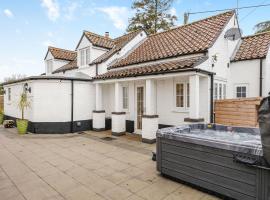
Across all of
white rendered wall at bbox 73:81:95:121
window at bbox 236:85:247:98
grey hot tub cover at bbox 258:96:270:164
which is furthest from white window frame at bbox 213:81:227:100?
white rendered wall at bbox 73:81:95:121

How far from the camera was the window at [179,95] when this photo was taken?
8.93m

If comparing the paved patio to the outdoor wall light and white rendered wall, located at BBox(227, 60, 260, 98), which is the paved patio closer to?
the outdoor wall light

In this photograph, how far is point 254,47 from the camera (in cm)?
1073

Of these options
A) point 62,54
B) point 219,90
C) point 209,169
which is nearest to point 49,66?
point 62,54

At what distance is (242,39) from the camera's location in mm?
11984

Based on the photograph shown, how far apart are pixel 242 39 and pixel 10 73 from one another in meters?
50.4

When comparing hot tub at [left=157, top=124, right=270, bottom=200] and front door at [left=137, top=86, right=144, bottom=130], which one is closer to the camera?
hot tub at [left=157, top=124, right=270, bottom=200]

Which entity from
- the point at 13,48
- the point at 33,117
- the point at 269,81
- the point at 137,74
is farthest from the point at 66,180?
the point at 13,48

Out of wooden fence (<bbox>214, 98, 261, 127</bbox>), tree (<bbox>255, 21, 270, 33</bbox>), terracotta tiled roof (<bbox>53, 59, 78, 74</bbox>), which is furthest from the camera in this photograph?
tree (<bbox>255, 21, 270, 33</bbox>)

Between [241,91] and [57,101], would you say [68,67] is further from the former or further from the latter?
[241,91]

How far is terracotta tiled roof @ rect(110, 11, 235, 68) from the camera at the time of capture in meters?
9.04

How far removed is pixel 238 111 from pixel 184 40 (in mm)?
4941

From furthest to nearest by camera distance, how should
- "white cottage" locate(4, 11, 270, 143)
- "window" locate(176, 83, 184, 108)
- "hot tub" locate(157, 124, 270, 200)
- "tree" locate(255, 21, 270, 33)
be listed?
"tree" locate(255, 21, 270, 33)
"window" locate(176, 83, 184, 108)
"white cottage" locate(4, 11, 270, 143)
"hot tub" locate(157, 124, 270, 200)

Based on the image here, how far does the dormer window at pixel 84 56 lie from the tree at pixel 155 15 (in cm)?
1120
